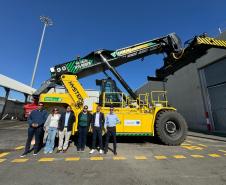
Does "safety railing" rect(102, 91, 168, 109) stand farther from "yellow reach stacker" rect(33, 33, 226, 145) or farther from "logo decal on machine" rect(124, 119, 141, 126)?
"logo decal on machine" rect(124, 119, 141, 126)

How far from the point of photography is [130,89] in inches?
382

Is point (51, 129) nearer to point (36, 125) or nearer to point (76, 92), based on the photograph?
point (36, 125)

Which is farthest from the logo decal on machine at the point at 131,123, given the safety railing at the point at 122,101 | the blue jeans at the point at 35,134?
the blue jeans at the point at 35,134

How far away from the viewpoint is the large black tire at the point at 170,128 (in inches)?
337

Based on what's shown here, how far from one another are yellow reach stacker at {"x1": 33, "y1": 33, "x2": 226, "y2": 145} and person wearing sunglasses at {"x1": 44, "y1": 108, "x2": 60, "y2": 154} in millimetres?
1073

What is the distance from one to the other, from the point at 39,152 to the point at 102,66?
4.93 metres

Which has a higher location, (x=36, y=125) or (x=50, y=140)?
(x=36, y=125)

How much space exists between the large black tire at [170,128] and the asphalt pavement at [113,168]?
1535 millimetres

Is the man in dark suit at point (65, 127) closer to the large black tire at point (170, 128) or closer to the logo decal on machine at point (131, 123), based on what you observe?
the logo decal on machine at point (131, 123)

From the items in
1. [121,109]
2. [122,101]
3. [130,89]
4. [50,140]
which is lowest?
[50,140]

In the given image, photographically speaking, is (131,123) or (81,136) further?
(131,123)

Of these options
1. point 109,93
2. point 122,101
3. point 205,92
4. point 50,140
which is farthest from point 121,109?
point 205,92

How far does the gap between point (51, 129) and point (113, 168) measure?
123 inches

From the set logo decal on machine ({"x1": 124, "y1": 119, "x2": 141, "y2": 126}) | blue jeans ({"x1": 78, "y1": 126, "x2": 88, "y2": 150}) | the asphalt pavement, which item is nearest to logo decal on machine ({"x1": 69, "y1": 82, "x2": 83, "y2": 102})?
blue jeans ({"x1": 78, "y1": 126, "x2": 88, "y2": 150})
